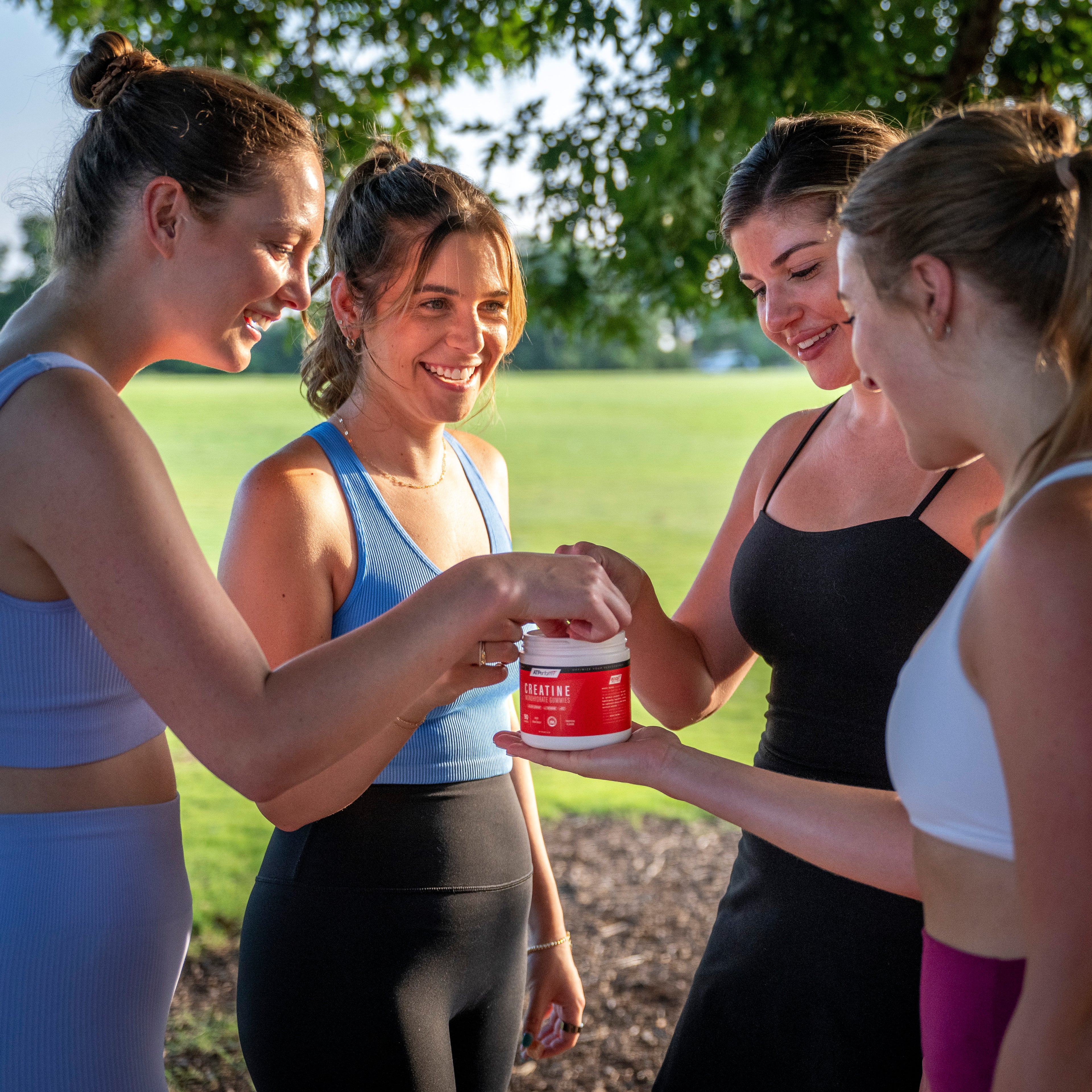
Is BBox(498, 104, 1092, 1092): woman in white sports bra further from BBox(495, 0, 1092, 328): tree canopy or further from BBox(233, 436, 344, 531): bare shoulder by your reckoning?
BBox(495, 0, 1092, 328): tree canopy

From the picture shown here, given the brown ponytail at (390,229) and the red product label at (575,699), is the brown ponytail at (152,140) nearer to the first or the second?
the brown ponytail at (390,229)

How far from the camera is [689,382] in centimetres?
3173

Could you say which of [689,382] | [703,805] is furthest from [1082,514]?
[689,382]

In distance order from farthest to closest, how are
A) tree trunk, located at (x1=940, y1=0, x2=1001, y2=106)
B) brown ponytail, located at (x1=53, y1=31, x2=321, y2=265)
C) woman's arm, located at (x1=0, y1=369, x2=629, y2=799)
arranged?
1. tree trunk, located at (x1=940, y1=0, x2=1001, y2=106)
2. brown ponytail, located at (x1=53, y1=31, x2=321, y2=265)
3. woman's arm, located at (x1=0, y1=369, x2=629, y2=799)

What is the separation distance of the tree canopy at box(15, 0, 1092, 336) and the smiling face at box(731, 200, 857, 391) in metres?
1.03

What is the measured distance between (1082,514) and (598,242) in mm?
3388

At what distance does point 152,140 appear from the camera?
145cm

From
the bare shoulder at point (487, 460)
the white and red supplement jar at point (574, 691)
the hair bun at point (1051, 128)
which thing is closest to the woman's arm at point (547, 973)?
the bare shoulder at point (487, 460)

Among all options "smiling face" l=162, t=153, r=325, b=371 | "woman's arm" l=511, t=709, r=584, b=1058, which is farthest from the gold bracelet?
"smiling face" l=162, t=153, r=325, b=371

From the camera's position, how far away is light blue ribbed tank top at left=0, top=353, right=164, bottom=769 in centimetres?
125

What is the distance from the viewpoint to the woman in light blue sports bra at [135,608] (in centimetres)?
117

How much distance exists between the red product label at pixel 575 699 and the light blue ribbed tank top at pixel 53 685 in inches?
22.5

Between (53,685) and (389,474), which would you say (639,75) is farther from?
(53,685)

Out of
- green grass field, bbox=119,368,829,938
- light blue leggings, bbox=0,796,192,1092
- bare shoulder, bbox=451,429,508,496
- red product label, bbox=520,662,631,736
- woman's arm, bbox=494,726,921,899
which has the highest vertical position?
bare shoulder, bbox=451,429,508,496
